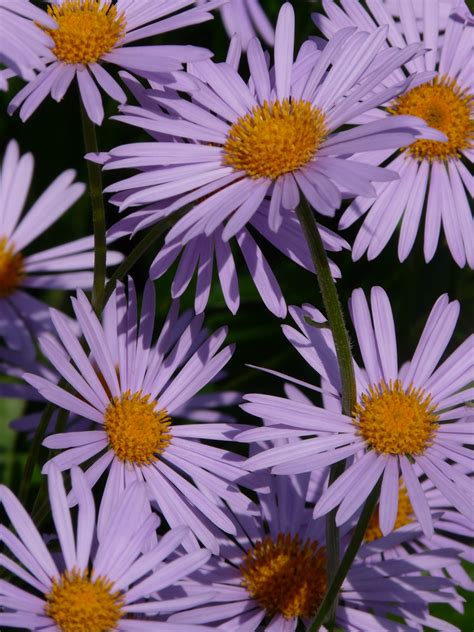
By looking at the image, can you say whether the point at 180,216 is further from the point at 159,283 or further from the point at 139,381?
the point at 159,283

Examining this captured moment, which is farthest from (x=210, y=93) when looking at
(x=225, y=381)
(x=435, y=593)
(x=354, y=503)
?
(x=225, y=381)

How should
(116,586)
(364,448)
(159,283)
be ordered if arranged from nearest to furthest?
(116,586), (364,448), (159,283)

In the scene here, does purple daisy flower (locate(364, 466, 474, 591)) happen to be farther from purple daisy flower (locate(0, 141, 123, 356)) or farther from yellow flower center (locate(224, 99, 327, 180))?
purple daisy flower (locate(0, 141, 123, 356))

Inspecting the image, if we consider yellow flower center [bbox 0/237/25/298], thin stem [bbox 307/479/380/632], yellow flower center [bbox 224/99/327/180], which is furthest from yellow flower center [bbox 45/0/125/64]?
yellow flower center [bbox 0/237/25/298]

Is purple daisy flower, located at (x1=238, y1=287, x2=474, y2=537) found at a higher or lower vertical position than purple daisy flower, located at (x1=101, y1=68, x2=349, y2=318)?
lower

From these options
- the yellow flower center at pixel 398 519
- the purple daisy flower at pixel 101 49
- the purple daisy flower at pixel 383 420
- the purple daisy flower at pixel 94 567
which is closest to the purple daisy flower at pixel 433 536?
the yellow flower center at pixel 398 519
